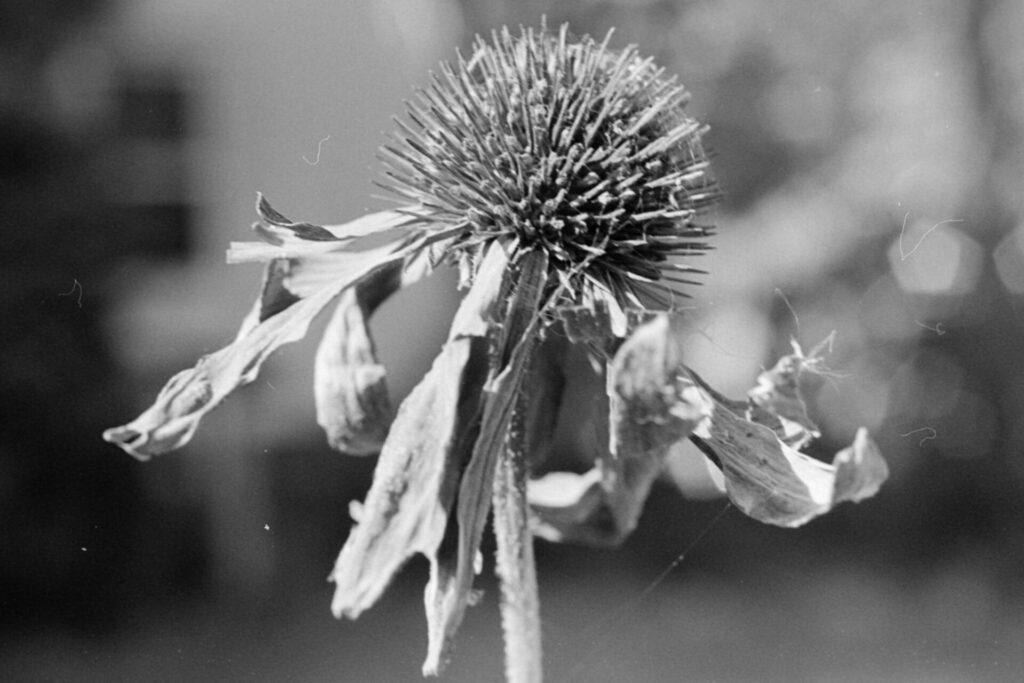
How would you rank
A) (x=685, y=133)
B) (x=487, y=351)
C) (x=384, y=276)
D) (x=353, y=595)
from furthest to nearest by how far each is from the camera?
1. (x=384, y=276)
2. (x=685, y=133)
3. (x=487, y=351)
4. (x=353, y=595)

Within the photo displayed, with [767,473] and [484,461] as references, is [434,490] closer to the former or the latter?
[484,461]

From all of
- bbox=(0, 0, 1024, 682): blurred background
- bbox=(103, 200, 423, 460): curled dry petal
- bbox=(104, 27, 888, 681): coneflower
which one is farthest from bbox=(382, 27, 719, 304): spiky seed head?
→ bbox=(0, 0, 1024, 682): blurred background

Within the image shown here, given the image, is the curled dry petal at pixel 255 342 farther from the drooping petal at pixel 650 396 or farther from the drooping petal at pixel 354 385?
the drooping petal at pixel 650 396

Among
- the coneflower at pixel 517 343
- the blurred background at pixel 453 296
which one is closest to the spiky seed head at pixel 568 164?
the coneflower at pixel 517 343

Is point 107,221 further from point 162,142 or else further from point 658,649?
point 658,649

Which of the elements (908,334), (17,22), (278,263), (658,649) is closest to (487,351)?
(278,263)

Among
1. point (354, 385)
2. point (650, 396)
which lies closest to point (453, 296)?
point (354, 385)
